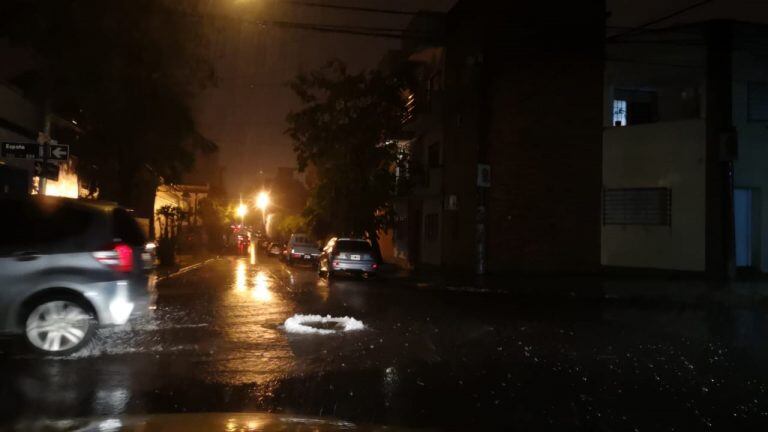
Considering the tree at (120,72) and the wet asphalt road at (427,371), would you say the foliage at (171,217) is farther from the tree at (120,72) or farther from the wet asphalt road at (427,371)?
the wet asphalt road at (427,371)

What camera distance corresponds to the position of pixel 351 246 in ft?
83.8

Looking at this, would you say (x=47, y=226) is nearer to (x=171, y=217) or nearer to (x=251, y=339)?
(x=251, y=339)

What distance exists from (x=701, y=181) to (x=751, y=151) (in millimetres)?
2082

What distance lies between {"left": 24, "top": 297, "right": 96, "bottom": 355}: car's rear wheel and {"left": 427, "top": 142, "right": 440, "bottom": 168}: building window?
24671 mm

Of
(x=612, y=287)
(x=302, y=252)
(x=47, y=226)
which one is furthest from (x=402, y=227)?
(x=47, y=226)

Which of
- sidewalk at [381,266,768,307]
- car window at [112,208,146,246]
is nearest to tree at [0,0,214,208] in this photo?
car window at [112,208,146,246]

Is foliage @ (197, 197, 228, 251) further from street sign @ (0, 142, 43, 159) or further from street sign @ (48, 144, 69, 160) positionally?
street sign @ (0, 142, 43, 159)

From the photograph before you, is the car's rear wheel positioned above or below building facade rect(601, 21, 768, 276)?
below

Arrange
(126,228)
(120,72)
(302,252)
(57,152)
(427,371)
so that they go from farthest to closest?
1. (302,252)
2. (120,72)
3. (57,152)
4. (126,228)
5. (427,371)

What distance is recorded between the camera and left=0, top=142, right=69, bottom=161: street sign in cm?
1462

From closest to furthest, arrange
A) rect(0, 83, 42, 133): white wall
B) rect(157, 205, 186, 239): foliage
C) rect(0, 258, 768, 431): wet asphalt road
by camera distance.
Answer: rect(0, 258, 768, 431): wet asphalt road
rect(0, 83, 42, 133): white wall
rect(157, 205, 186, 239): foliage

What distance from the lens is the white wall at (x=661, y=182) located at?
23.3 m

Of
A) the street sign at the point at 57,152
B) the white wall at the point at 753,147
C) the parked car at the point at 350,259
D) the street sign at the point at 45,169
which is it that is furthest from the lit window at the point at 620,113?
the street sign at the point at 45,169

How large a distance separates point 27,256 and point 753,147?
73.1ft
